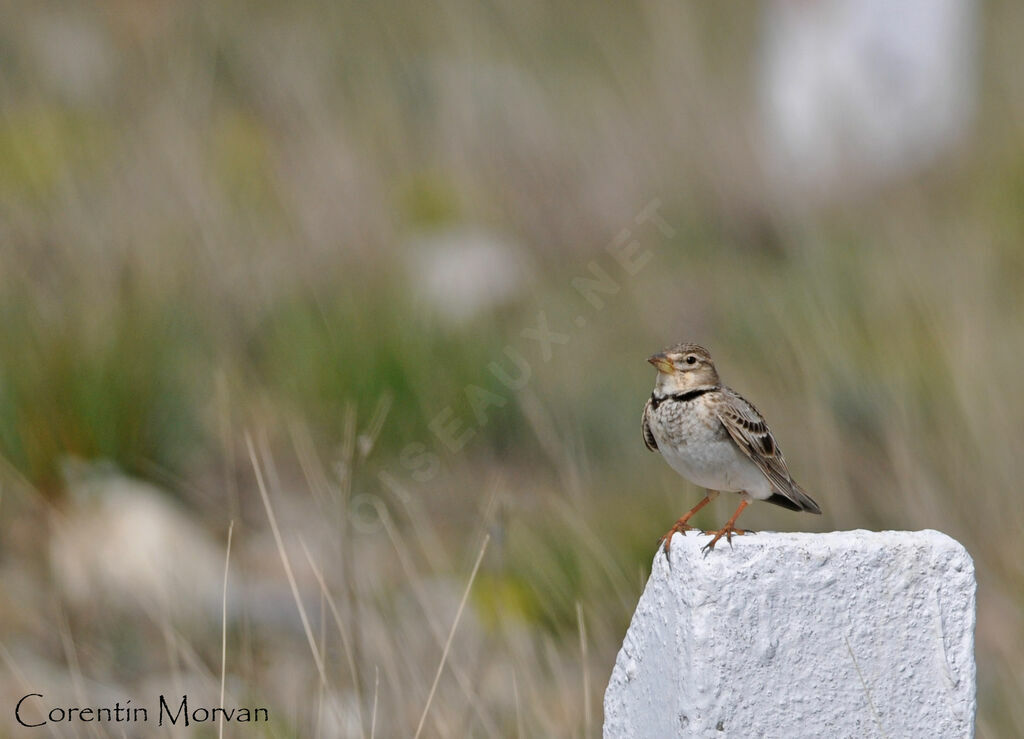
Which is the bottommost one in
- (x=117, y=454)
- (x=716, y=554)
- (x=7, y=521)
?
(x=716, y=554)

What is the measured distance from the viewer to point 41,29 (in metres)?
12.0

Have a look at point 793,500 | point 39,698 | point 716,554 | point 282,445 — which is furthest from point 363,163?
point 716,554

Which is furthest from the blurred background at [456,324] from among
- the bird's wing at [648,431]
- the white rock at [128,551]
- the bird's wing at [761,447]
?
the bird's wing at [761,447]

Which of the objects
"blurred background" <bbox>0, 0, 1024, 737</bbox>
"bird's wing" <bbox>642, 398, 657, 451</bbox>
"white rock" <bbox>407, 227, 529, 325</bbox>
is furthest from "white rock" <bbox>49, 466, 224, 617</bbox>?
"white rock" <bbox>407, 227, 529, 325</bbox>

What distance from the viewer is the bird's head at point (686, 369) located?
113 inches

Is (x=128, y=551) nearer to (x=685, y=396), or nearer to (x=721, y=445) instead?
(x=685, y=396)

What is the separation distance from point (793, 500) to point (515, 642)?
89 centimetres

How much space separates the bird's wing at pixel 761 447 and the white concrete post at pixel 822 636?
623 mm

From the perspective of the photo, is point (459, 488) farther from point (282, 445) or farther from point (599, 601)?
point (599, 601)

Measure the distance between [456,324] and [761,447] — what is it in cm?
425

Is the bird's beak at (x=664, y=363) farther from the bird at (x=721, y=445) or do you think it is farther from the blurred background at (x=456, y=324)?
the blurred background at (x=456, y=324)

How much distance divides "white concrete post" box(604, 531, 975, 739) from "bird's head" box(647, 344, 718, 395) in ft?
2.59

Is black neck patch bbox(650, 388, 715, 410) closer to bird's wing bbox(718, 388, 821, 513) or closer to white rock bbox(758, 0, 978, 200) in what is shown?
bird's wing bbox(718, 388, 821, 513)

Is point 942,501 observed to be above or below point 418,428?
below
